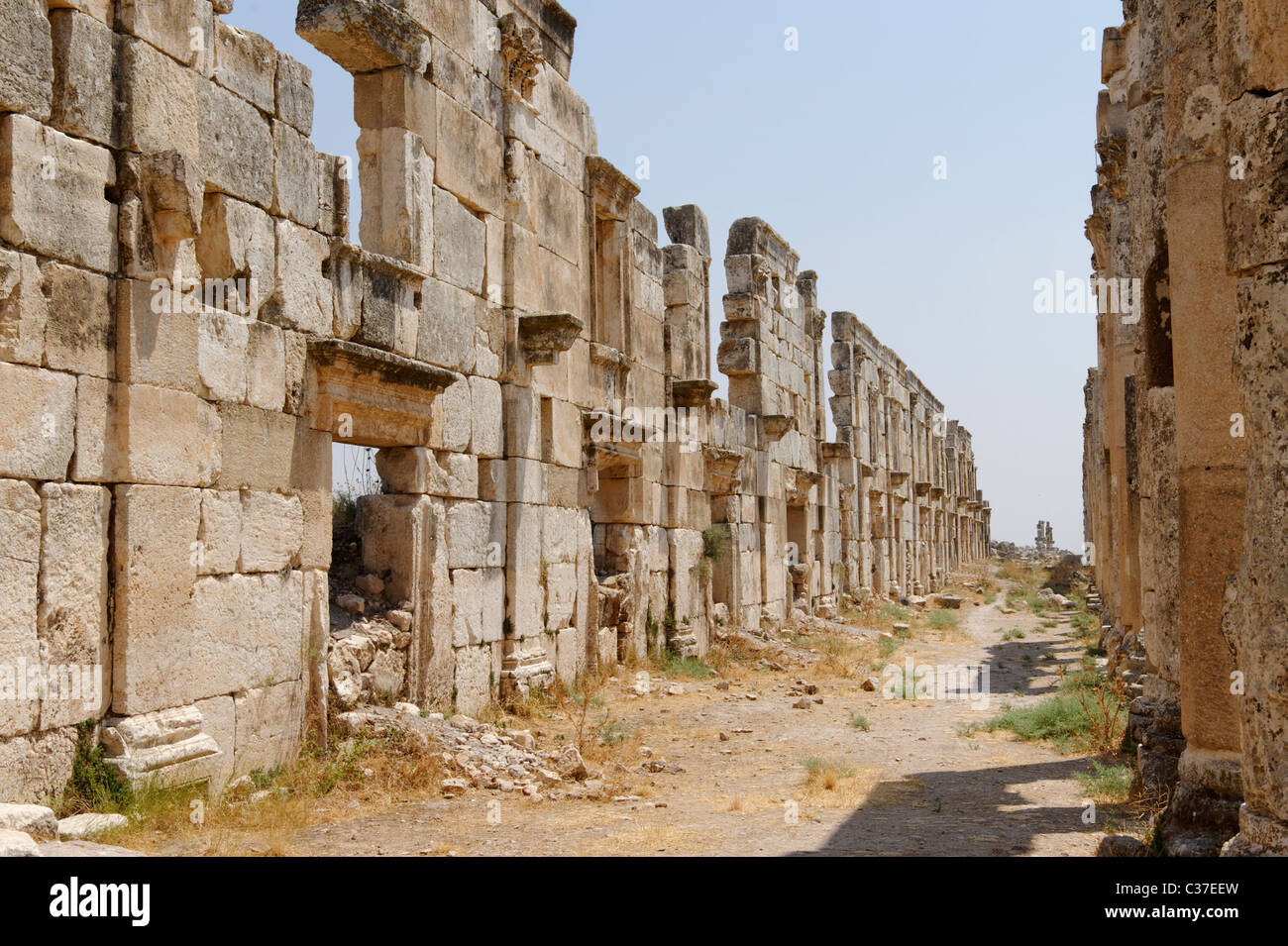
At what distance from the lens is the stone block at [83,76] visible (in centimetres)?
552

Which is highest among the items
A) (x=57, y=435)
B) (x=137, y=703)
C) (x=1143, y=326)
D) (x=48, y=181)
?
(x=48, y=181)

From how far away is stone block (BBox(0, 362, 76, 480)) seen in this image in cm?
521

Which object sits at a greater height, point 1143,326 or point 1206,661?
point 1143,326

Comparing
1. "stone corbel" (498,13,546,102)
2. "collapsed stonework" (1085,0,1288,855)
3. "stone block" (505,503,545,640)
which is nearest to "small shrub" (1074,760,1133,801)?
"collapsed stonework" (1085,0,1288,855)

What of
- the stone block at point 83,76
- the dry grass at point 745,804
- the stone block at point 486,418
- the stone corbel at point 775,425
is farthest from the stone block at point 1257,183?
the stone corbel at point 775,425

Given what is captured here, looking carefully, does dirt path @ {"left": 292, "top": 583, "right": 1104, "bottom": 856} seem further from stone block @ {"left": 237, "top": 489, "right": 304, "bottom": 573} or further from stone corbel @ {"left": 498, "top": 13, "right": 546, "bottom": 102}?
stone corbel @ {"left": 498, "top": 13, "right": 546, "bottom": 102}

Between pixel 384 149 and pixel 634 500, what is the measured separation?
556 centimetres

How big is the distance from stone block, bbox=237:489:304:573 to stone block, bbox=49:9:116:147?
86.2 inches

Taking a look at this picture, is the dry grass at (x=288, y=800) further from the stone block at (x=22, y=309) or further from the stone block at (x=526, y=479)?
the stone block at (x=526, y=479)

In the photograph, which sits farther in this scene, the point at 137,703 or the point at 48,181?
the point at 137,703
